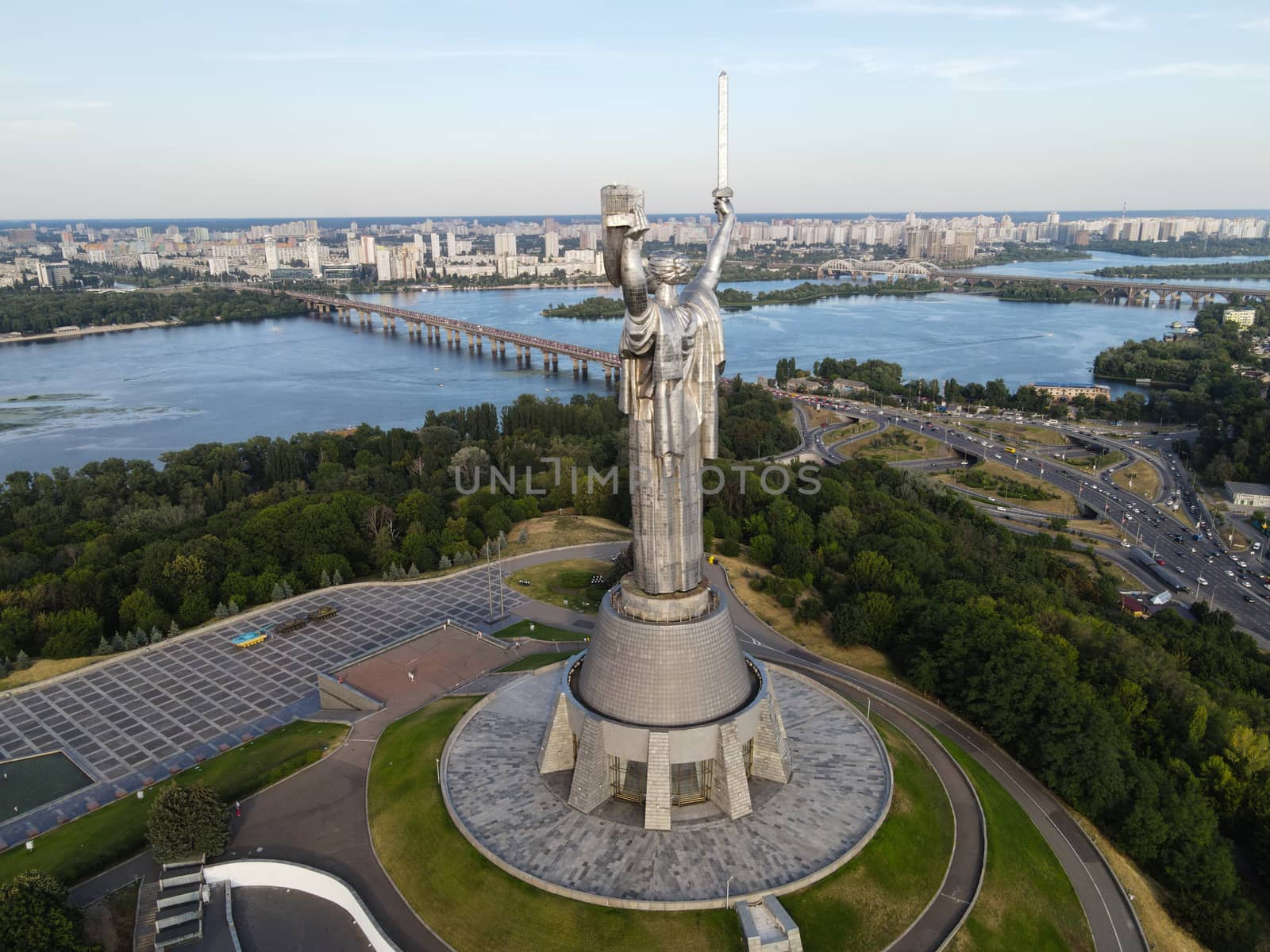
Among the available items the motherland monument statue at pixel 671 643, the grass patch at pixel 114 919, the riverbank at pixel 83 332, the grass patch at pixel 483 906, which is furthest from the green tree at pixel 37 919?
the riverbank at pixel 83 332

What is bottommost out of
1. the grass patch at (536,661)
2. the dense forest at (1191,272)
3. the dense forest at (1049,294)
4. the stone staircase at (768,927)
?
the grass patch at (536,661)

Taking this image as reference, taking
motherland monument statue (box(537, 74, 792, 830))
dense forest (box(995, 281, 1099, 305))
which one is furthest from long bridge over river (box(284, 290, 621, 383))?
dense forest (box(995, 281, 1099, 305))

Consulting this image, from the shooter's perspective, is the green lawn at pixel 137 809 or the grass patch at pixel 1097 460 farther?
the grass patch at pixel 1097 460

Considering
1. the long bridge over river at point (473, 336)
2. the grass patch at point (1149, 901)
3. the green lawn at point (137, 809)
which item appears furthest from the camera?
the long bridge over river at point (473, 336)

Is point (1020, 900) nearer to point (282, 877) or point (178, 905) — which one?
point (282, 877)

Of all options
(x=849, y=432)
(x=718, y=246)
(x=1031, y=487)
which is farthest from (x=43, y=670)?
(x=849, y=432)

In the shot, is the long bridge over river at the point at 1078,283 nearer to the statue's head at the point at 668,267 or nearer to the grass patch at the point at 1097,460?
the grass patch at the point at 1097,460
